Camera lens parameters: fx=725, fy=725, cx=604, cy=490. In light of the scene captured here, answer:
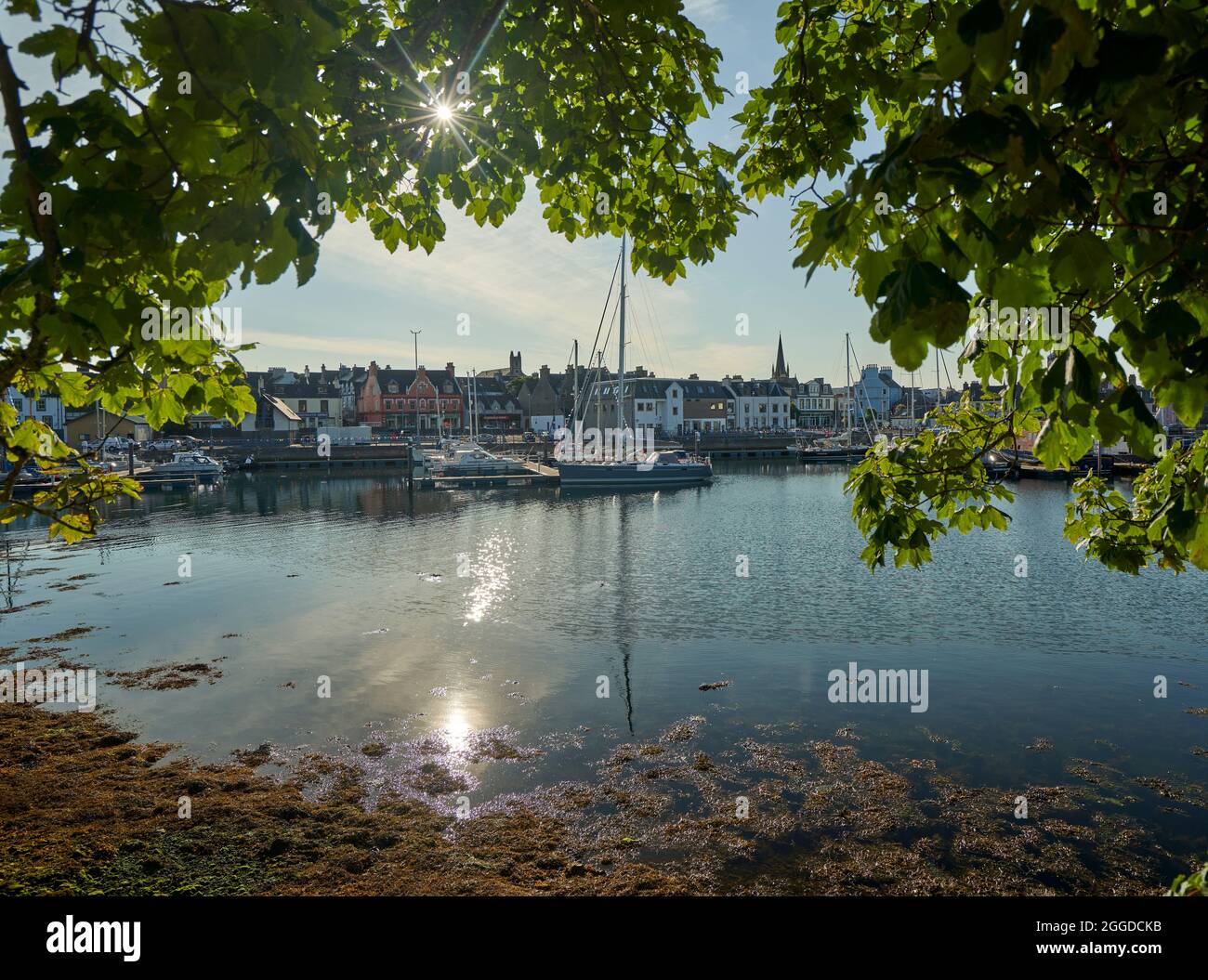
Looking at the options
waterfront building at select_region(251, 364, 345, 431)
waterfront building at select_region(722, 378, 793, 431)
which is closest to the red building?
waterfront building at select_region(251, 364, 345, 431)

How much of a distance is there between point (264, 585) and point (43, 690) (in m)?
12.2

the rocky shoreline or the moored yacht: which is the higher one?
the moored yacht

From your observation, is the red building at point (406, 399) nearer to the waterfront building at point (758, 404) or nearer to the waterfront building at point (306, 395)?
the waterfront building at point (306, 395)

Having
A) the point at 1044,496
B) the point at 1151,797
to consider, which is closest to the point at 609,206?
the point at 1151,797

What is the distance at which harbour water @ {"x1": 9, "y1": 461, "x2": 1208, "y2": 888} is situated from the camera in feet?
43.5

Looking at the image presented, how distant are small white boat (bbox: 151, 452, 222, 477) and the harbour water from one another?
27.8m

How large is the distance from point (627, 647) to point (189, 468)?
199 feet

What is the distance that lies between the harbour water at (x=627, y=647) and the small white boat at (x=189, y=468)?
27.8 meters

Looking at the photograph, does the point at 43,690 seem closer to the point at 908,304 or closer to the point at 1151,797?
the point at 908,304

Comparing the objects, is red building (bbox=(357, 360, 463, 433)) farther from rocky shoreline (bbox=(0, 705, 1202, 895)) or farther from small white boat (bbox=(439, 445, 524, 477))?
rocky shoreline (bbox=(0, 705, 1202, 895))

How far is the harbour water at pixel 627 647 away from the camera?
13273 millimetres

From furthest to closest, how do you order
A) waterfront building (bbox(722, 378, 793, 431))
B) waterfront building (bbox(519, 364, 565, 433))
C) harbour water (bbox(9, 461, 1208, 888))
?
waterfront building (bbox(722, 378, 793, 431)), waterfront building (bbox(519, 364, 565, 433)), harbour water (bbox(9, 461, 1208, 888))

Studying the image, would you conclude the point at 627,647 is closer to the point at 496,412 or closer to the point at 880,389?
the point at 496,412

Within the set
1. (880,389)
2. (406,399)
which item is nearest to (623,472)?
(406,399)
